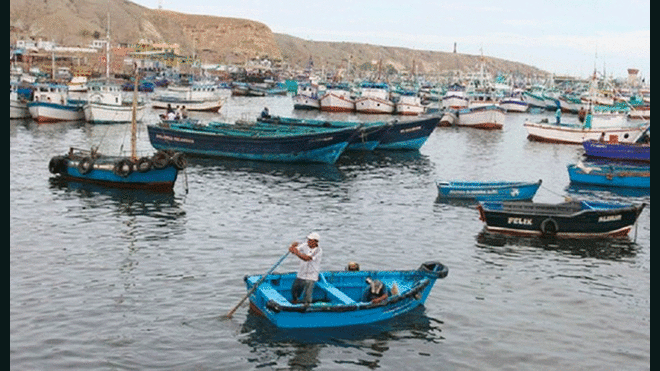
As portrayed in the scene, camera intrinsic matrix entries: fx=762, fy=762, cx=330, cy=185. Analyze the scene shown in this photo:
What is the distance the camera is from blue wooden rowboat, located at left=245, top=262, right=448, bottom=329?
Answer: 19.9 m

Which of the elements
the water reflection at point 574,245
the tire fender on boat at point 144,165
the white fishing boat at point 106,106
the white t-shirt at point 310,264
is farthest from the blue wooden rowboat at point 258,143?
the white t-shirt at point 310,264

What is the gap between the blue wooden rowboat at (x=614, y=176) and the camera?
45125 millimetres

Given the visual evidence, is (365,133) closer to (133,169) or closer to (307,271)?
(133,169)

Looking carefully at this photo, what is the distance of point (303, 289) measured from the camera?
20656 mm

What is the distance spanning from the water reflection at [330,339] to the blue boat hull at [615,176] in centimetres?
2787

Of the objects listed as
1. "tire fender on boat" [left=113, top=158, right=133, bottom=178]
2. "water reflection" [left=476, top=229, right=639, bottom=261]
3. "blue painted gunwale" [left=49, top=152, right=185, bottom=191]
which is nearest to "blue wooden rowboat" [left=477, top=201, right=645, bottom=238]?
"water reflection" [left=476, top=229, right=639, bottom=261]

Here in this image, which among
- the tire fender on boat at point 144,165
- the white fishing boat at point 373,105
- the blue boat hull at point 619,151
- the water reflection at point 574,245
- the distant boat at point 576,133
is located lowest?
the water reflection at point 574,245

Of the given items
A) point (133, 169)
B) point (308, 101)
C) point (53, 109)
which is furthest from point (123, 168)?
point (308, 101)

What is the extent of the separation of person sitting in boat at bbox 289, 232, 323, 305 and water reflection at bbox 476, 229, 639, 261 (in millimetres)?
11324

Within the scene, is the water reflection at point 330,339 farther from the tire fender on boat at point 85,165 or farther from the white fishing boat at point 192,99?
the white fishing boat at point 192,99

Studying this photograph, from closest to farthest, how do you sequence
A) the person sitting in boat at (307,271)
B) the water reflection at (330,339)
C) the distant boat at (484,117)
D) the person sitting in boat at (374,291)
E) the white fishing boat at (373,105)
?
the water reflection at (330,339) → the person sitting in boat at (307,271) → the person sitting in boat at (374,291) → the distant boat at (484,117) → the white fishing boat at (373,105)

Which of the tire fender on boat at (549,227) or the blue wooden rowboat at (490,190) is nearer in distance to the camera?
the tire fender on boat at (549,227)

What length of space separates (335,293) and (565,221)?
13907 mm

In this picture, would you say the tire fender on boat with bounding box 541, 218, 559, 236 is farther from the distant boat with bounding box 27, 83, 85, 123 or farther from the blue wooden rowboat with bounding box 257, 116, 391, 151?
the distant boat with bounding box 27, 83, 85, 123
